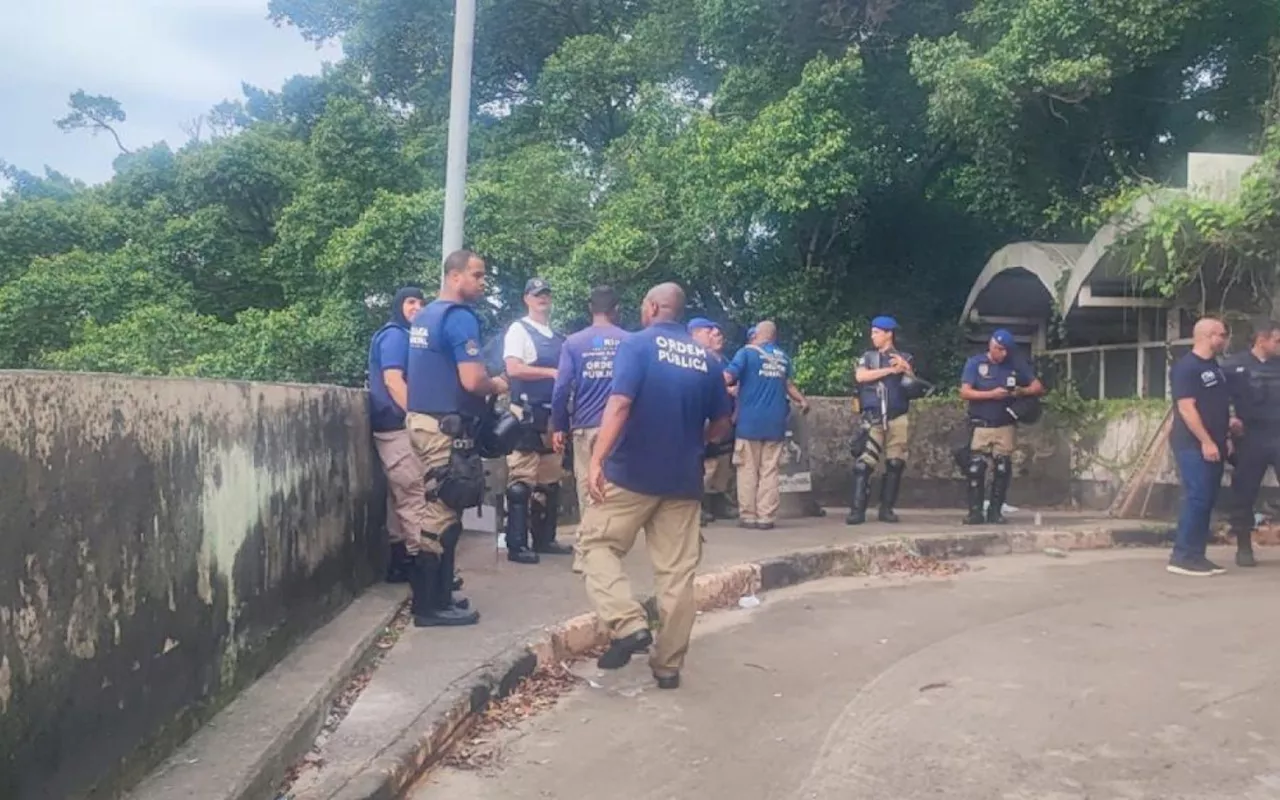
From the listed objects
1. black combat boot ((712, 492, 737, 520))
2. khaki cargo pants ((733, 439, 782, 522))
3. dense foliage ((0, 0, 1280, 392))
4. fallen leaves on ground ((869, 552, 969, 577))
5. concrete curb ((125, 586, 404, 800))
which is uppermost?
dense foliage ((0, 0, 1280, 392))

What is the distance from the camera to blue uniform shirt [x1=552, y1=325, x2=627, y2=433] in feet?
23.5

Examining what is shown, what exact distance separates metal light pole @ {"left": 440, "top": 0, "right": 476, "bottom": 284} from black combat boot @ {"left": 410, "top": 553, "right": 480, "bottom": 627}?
11.6 ft

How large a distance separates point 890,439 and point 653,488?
5587 mm

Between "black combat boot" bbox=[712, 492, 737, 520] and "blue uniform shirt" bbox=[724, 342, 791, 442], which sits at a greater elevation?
"blue uniform shirt" bbox=[724, 342, 791, 442]

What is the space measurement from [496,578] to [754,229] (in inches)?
395

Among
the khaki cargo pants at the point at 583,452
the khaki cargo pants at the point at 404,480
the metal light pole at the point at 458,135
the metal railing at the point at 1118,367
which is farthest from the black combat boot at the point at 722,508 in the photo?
the metal railing at the point at 1118,367

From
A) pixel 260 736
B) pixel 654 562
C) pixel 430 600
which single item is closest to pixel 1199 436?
pixel 654 562

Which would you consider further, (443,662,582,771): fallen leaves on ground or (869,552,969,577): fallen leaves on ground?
(869,552,969,577): fallen leaves on ground

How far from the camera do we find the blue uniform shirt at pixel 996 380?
1035cm

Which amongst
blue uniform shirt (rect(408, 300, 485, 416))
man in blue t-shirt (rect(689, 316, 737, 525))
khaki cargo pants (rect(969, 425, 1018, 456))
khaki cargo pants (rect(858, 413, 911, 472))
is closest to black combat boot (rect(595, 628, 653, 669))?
blue uniform shirt (rect(408, 300, 485, 416))

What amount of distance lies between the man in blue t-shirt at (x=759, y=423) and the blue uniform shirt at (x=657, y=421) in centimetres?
439

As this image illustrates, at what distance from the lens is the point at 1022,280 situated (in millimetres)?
14906

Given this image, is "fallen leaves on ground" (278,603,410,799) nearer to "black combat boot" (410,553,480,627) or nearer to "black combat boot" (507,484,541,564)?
"black combat boot" (410,553,480,627)

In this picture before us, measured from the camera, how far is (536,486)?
8.05 m
